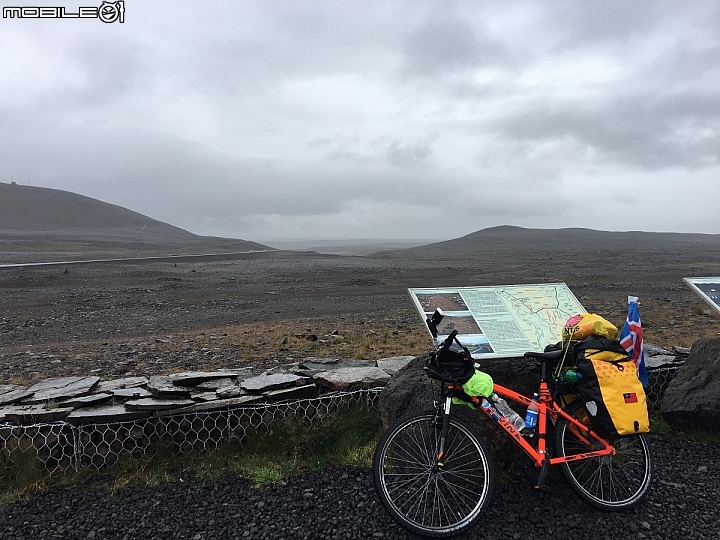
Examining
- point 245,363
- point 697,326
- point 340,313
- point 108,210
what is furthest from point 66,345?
point 108,210

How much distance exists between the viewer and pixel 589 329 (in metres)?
4.36

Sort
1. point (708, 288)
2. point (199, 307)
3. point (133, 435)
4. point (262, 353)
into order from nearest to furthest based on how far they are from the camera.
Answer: point (133, 435) < point (708, 288) < point (262, 353) < point (199, 307)

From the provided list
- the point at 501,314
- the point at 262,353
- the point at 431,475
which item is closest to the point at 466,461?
the point at 431,475

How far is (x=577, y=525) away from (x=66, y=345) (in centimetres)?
1228

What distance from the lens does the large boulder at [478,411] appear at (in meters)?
4.57

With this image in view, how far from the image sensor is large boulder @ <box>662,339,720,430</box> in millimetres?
5477

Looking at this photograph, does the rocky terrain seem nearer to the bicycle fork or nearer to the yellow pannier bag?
the bicycle fork

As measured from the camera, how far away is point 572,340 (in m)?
4.45

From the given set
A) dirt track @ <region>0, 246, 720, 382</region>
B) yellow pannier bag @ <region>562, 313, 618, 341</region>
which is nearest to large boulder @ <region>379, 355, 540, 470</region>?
yellow pannier bag @ <region>562, 313, 618, 341</region>

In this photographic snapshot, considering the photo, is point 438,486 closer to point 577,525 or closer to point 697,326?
point 577,525

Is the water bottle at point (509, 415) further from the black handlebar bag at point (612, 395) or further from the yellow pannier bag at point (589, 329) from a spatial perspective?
the yellow pannier bag at point (589, 329)

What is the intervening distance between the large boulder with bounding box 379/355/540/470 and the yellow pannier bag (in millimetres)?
717

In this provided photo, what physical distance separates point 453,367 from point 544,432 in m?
1.00

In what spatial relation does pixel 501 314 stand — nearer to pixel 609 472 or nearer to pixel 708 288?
pixel 609 472
